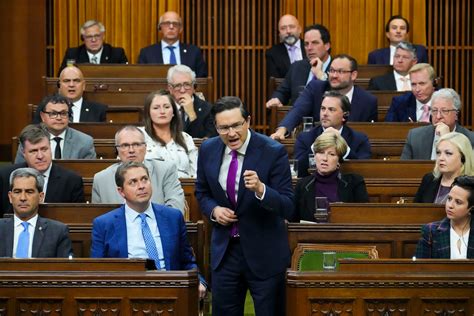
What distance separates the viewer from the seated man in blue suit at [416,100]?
9.74 metres

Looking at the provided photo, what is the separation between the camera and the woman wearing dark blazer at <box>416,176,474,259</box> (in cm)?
646

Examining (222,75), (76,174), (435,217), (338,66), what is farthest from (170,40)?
(435,217)

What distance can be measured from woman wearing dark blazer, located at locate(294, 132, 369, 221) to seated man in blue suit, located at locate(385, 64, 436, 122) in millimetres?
2309

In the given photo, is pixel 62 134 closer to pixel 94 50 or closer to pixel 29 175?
pixel 29 175

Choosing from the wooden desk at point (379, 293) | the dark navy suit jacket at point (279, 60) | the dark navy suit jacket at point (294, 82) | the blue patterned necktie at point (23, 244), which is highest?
the dark navy suit jacket at point (279, 60)

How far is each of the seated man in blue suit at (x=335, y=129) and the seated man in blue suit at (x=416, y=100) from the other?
4.42 feet

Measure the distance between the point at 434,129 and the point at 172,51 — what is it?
389 centimetres

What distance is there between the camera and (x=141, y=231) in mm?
6457

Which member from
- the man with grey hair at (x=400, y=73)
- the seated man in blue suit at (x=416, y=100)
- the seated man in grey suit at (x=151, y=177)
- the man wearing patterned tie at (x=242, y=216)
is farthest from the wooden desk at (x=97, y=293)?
the man with grey hair at (x=400, y=73)

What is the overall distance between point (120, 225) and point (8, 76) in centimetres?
656

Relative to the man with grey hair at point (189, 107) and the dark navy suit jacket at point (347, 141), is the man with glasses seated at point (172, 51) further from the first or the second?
the dark navy suit jacket at point (347, 141)

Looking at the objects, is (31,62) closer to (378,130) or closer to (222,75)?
(222,75)

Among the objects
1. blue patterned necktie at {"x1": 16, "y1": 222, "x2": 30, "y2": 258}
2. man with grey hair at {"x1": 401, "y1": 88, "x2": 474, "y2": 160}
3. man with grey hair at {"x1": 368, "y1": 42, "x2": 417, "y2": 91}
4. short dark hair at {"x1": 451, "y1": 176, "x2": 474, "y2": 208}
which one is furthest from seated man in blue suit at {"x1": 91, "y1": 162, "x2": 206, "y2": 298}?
man with grey hair at {"x1": 368, "y1": 42, "x2": 417, "y2": 91}

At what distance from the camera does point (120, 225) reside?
6.44 meters
